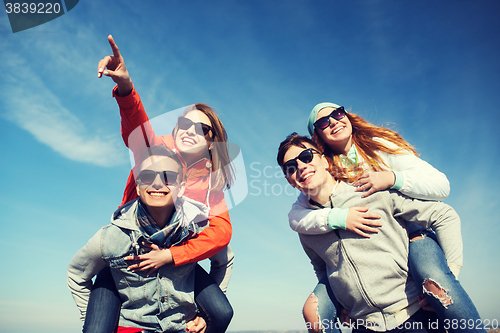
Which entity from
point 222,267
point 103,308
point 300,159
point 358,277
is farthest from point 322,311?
point 103,308

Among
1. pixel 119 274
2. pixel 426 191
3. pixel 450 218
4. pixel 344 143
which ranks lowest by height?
pixel 119 274

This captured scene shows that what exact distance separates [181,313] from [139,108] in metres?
2.76

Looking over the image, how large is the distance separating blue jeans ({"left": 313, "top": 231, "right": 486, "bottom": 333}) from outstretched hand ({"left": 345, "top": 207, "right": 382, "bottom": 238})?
0.52 m

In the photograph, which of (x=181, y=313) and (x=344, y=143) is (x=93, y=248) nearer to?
(x=181, y=313)

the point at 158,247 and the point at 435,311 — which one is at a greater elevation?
the point at 158,247

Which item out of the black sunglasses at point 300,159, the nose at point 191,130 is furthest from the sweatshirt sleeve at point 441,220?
the nose at point 191,130

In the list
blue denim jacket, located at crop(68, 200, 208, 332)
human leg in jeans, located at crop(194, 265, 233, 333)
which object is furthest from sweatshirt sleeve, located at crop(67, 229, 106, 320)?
human leg in jeans, located at crop(194, 265, 233, 333)

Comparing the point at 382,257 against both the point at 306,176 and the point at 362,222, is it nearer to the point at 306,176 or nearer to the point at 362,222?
Result: the point at 362,222

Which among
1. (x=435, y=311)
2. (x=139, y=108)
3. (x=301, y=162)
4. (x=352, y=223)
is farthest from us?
(x=139, y=108)

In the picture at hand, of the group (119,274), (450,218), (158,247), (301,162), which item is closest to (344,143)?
(301,162)

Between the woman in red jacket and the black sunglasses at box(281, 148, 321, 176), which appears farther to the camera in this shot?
the black sunglasses at box(281, 148, 321, 176)

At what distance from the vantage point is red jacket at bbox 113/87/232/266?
146 inches

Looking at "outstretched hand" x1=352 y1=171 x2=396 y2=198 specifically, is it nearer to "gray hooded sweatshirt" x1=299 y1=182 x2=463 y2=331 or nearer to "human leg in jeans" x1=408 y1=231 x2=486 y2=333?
"gray hooded sweatshirt" x1=299 y1=182 x2=463 y2=331

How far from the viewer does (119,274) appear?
3641 mm
